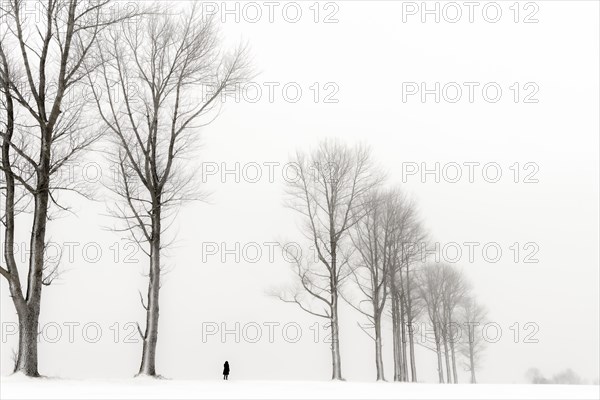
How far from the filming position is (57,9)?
64.8 feet

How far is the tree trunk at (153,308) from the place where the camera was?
2083 centimetres

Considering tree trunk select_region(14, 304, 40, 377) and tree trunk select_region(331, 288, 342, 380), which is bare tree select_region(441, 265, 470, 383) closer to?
tree trunk select_region(331, 288, 342, 380)

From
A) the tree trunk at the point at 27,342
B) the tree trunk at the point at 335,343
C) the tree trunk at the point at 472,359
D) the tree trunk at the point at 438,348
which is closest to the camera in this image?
the tree trunk at the point at 27,342

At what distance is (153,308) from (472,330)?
35.1 metres

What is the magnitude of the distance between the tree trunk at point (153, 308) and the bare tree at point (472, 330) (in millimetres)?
32793

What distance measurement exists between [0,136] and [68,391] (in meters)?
8.35

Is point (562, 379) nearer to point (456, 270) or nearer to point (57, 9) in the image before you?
point (456, 270)

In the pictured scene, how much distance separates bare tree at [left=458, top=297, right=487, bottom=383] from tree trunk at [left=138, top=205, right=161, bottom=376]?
3279cm

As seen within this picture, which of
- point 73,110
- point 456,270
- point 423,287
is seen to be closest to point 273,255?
point 73,110

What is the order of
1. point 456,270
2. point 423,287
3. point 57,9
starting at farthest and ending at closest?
point 456,270 < point 423,287 < point 57,9

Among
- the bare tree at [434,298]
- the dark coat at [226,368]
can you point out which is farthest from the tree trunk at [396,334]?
the dark coat at [226,368]

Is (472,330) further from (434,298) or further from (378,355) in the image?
(378,355)

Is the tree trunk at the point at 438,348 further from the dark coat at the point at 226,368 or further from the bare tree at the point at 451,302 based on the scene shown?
the dark coat at the point at 226,368

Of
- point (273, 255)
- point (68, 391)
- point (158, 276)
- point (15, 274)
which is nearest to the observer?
Result: point (68, 391)
